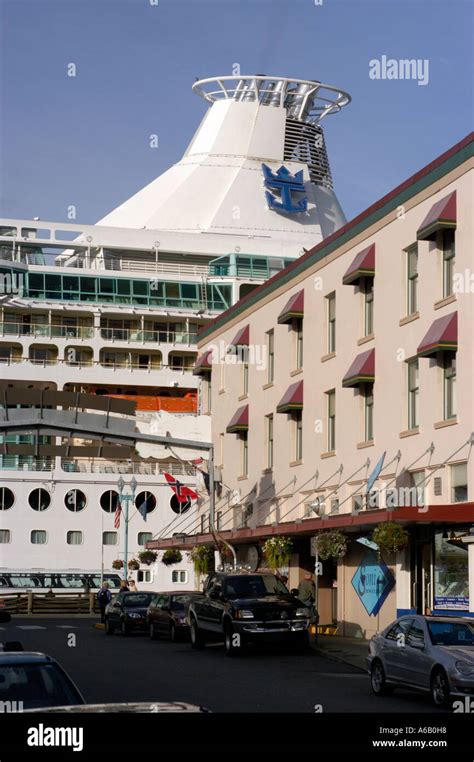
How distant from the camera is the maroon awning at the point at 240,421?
48.1 metres

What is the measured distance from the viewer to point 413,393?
33.6 meters

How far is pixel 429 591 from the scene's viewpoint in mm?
31578

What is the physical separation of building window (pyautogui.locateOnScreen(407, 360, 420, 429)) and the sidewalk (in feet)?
18.1

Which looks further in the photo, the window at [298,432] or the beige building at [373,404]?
the window at [298,432]

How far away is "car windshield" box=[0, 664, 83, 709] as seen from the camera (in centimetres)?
1145

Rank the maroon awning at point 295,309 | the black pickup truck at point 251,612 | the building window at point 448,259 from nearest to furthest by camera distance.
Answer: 1. the black pickup truck at point 251,612
2. the building window at point 448,259
3. the maroon awning at point 295,309

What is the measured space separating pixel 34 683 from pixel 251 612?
1792cm

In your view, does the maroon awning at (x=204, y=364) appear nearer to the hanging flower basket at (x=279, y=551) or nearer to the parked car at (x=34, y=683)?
the hanging flower basket at (x=279, y=551)

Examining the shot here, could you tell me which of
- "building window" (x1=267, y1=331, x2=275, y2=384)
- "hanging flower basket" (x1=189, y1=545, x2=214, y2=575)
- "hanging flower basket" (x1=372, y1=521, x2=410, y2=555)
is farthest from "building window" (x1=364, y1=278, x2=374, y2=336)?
"hanging flower basket" (x1=189, y1=545, x2=214, y2=575)

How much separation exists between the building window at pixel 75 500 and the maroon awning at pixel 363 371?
28.3m

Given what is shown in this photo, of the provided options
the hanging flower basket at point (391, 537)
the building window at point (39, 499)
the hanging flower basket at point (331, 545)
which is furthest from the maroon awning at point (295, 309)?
the building window at point (39, 499)

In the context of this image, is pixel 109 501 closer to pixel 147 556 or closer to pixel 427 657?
pixel 147 556

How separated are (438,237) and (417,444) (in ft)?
16.4

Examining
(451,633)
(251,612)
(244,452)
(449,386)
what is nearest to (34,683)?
(451,633)
